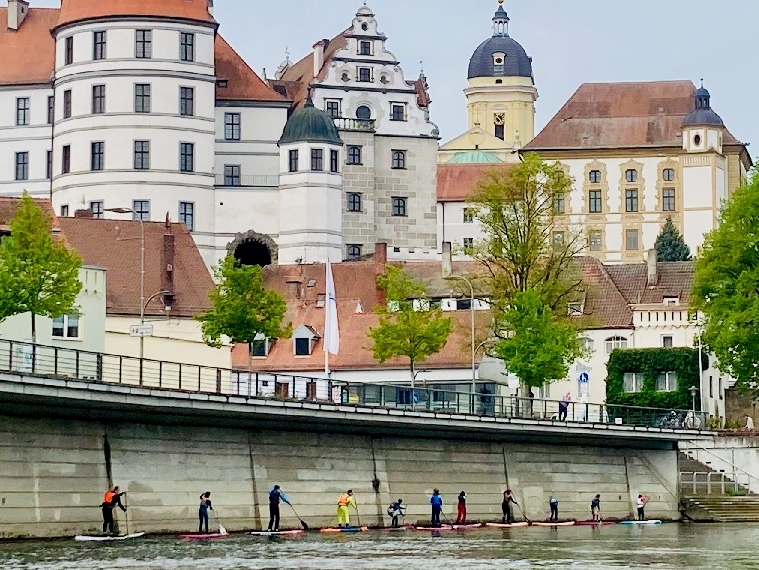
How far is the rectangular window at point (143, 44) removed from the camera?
150 m

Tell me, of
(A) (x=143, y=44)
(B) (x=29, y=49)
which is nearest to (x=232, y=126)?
(A) (x=143, y=44)

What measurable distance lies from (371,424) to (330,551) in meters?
12.2

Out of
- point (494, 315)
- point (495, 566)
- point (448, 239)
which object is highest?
point (448, 239)

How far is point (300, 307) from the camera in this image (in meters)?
126

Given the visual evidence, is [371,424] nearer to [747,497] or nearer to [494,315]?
[747,497]

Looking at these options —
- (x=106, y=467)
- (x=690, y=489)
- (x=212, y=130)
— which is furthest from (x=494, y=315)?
(x=212, y=130)

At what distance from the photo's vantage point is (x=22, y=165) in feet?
522

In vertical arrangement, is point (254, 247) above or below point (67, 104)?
below

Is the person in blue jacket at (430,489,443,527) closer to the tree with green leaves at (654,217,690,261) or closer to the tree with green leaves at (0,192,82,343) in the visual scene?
the tree with green leaves at (0,192,82,343)

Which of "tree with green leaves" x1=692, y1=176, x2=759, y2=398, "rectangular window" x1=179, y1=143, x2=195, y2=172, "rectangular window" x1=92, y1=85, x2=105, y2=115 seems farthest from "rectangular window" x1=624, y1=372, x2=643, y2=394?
"rectangular window" x1=92, y1=85, x2=105, y2=115

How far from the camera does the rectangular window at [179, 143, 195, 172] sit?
5910 inches

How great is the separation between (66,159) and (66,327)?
59039 millimetres

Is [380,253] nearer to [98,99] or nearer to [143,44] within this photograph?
[143,44]

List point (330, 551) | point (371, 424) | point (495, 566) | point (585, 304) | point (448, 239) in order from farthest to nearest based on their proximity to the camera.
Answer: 1. point (448, 239)
2. point (585, 304)
3. point (371, 424)
4. point (330, 551)
5. point (495, 566)
